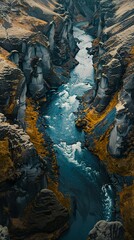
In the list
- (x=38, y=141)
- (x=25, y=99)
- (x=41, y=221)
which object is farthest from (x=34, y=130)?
(x=41, y=221)

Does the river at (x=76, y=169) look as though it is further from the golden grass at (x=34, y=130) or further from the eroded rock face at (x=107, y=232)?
the eroded rock face at (x=107, y=232)

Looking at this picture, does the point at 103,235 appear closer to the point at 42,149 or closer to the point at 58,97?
the point at 42,149

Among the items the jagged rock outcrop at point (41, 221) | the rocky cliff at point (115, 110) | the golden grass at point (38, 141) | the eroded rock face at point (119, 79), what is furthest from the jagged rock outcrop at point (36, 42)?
the jagged rock outcrop at point (41, 221)

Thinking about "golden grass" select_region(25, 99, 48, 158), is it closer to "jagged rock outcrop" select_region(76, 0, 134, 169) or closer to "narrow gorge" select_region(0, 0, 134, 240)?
"narrow gorge" select_region(0, 0, 134, 240)

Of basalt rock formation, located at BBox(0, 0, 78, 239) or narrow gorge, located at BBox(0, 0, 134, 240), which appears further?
narrow gorge, located at BBox(0, 0, 134, 240)

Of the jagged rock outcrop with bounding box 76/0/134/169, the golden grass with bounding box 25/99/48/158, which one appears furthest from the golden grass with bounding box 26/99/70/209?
the jagged rock outcrop with bounding box 76/0/134/169

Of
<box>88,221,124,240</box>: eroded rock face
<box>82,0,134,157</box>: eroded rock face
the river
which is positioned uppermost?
<box>82,0,134,157</box>: eroded rock face
